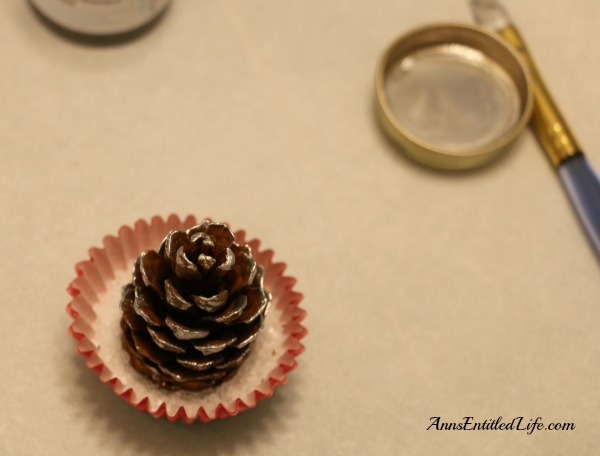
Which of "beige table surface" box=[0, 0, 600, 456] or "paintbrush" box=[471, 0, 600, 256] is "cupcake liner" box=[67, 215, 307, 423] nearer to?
"beige table surface" box=[0, 0, 600, 456]

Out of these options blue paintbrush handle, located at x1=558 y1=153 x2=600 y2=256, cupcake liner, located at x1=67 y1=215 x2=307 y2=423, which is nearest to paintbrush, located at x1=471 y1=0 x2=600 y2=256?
blue paintbrush handle, located at x1=558 y1=153 x2=600 y2=256

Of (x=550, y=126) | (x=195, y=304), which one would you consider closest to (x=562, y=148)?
(x=550, y=126)

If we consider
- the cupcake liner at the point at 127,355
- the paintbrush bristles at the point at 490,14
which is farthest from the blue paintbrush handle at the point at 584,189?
the cupcake liner at the point at 127,355

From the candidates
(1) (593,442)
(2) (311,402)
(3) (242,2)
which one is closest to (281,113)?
(3) (242,2)

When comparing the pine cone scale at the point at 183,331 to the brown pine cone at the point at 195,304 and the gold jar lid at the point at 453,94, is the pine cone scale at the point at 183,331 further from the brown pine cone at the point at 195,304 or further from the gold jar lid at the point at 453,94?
the gold jar lid at the point at 453,94

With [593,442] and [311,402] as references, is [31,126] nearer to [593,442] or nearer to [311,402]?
[311,402]
